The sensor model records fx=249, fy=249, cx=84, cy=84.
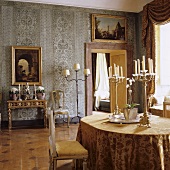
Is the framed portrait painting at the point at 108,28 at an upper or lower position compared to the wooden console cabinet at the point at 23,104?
upper

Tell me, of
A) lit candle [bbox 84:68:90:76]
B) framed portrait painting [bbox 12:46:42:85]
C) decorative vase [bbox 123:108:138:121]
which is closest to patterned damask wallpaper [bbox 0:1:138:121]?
framed portrait painting [bbox 12:46:42:85]

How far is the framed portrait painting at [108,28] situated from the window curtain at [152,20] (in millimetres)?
811

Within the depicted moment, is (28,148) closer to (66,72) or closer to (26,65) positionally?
(66,72)

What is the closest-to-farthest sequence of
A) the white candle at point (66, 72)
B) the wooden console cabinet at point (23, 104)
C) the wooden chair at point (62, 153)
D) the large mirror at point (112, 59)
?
the wooden chair at point (62, 153) → the wooden console cabinet at point (23, 104) → the white candle at point (66, 72) → the large mirror at point (112, 59)

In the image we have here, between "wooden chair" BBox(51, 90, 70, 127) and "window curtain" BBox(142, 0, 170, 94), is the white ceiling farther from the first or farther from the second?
"wooden chair" BBox(51, 90, 70, 127)

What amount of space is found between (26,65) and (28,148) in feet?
10.5

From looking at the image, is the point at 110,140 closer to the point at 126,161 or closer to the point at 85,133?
the point at 126,161

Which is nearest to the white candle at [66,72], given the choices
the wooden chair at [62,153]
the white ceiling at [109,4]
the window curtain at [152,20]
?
the white ceiling at [109,4]

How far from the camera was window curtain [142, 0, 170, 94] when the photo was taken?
22.5 ft

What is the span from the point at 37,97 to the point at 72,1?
10.2 ft

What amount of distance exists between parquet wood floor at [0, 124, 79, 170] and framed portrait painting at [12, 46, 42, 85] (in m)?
1.46

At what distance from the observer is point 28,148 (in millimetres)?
4707

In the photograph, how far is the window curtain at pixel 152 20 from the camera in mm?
6852

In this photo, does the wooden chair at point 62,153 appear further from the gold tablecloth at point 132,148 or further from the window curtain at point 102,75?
the window curtain at point 102,75
